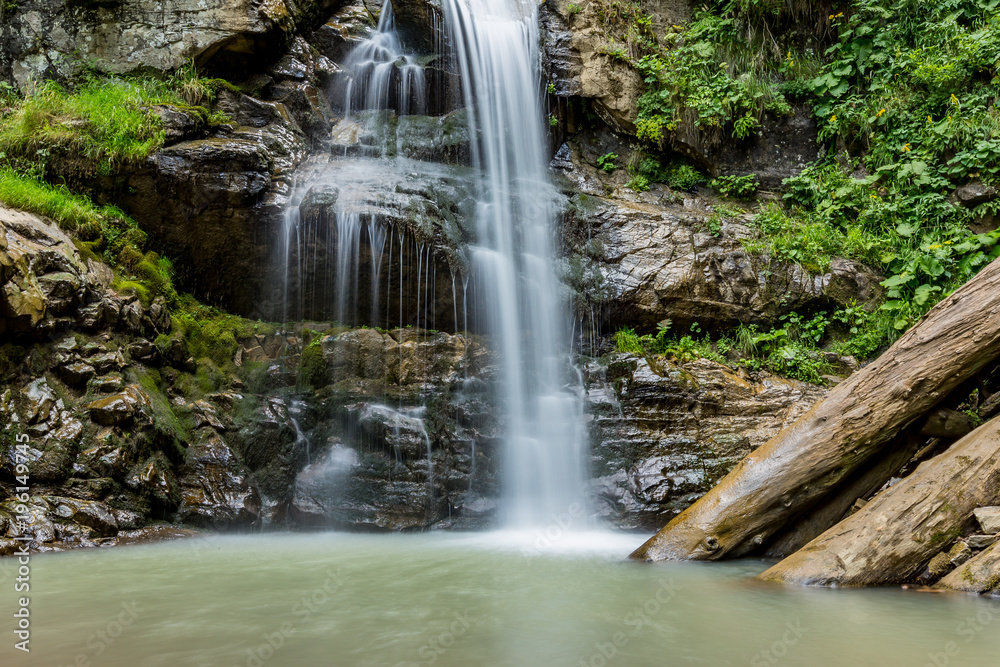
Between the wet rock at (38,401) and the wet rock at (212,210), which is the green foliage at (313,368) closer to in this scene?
the wet rock at (212,210)

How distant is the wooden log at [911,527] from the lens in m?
3.79

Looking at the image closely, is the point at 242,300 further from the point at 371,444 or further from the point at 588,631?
the point at 588,631

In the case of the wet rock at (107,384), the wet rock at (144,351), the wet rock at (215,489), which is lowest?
the wet rock at (215,489)

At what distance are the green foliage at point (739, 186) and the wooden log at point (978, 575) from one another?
7.28 metres

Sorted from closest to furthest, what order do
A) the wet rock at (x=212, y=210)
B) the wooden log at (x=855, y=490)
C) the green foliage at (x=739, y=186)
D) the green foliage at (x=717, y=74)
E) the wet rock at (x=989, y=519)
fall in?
1. the wet rock at (x=989, y=519)
2. the wooden log at (x=855, y=490)
3. the wet rock at (x=212, y=210)
4. the green foliage at (x=739, y=186)
5. the green foliage at (x=717, y=74)

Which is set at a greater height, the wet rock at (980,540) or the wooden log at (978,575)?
the wet rock at (980,540)

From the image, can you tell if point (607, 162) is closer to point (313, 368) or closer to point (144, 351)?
point (313, 368)

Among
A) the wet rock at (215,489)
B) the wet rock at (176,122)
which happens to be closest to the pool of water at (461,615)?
the wet rock at (215,489)

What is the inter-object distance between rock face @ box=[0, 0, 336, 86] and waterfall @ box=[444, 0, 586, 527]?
3.70 metres

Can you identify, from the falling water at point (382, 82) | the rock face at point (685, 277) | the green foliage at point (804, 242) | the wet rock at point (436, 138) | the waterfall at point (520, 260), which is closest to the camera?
the waterfall at point (520, 260)

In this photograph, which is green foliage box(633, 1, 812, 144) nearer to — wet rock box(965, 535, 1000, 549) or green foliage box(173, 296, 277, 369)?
green foliage box(173, 296, 277, 369)

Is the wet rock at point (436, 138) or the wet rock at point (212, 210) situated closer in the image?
the wet rock at point (212, 210)

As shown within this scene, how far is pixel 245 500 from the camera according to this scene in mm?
6199

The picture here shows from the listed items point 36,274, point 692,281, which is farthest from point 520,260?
point 36,274
